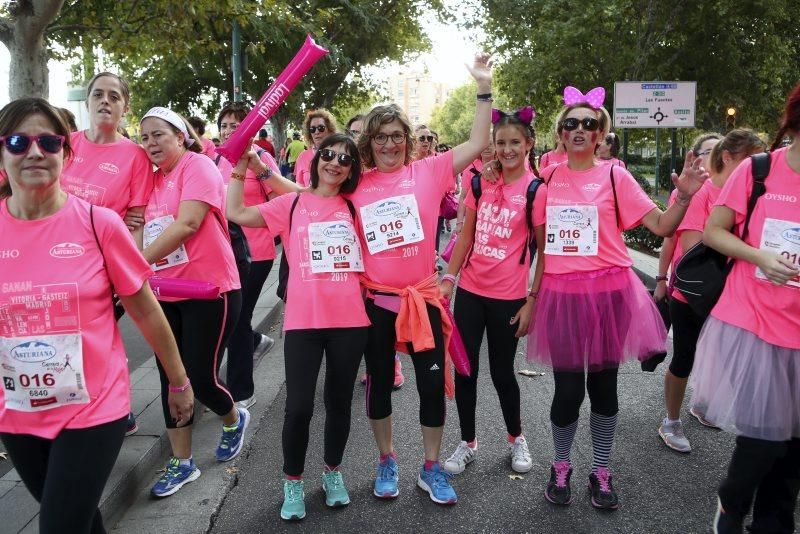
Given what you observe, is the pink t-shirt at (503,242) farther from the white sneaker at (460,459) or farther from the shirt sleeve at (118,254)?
the shirt sleeve at (118,254)

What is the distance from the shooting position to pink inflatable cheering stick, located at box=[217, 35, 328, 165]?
3166 mm

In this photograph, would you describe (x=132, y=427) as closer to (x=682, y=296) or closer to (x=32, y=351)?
(x=32, y=351)

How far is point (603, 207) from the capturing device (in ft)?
11.0

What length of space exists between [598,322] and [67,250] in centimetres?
237

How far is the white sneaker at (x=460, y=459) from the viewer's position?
12.3 ft

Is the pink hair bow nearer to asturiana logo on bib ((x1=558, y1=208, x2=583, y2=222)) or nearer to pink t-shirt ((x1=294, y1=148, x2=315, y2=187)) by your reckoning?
asturiana logo on bib ((x1=558, y1=208, x2=583, y2=222))

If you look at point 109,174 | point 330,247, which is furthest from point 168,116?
point 330,247

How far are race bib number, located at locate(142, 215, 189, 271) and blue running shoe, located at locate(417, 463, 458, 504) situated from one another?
66.8 inches

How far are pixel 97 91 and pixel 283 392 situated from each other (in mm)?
2653

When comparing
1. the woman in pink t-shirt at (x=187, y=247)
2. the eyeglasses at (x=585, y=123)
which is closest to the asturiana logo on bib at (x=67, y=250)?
the woman in pink t-shirt at (x=187, y=247)

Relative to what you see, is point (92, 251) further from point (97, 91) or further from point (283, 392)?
point (283, 392)

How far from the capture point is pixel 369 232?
326 centimetres

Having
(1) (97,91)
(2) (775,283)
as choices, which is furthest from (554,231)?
(1) (97,91)

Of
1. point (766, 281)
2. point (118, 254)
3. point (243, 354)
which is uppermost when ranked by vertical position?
point (118, 254)
